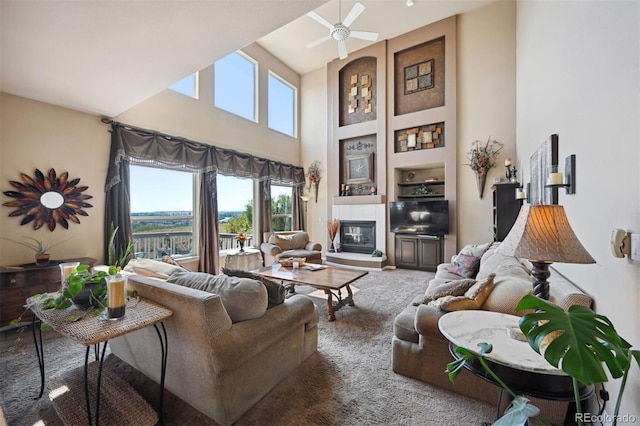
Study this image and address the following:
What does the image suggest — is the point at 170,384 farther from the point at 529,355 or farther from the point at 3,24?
the point at 3,24

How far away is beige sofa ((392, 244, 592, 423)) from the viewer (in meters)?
1.55

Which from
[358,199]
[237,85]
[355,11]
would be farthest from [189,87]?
[358,199]

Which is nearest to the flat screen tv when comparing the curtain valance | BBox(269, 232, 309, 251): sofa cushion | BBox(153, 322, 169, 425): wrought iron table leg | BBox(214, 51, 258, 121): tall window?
BBox(269, 232, 309, 251): sofa cushion

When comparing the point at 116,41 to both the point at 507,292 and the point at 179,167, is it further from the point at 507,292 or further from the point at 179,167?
the point at 507,292

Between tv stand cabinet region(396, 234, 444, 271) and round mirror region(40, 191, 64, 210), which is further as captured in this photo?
tv stand cabinet region(396, 234, 444, 271)

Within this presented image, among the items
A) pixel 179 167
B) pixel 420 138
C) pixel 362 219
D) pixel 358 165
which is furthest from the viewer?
pixel 358 165

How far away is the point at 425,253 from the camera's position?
558 cm

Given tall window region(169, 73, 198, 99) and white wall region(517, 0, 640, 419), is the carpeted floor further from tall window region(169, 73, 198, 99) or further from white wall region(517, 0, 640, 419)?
tall window region(169, 73, 198, 99)

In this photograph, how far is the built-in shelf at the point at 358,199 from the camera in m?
6.16

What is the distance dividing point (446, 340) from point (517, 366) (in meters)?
0.83

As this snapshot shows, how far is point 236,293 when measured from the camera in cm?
165

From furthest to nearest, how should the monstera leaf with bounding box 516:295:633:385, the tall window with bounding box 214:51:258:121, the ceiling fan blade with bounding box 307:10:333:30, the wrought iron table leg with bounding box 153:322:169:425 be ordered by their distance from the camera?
1. the tall window with bounding box 214:51:258:121
2. the ceiling fan blade with bounding box 307:10:333:30
3. the wrought iron table leg with bounding box 153:322:169:425
4. the monstera leaf with bounding box 516:295:633:385

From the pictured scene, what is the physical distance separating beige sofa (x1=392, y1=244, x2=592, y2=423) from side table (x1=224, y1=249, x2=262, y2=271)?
3.70 meters

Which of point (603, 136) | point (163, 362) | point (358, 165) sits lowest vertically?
point (163, 362)
